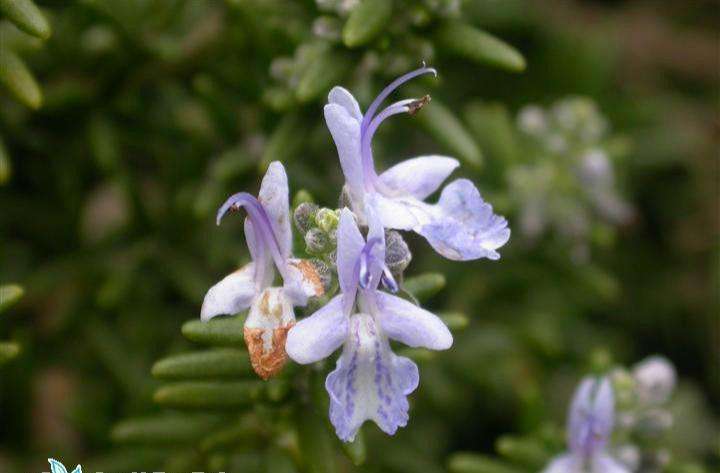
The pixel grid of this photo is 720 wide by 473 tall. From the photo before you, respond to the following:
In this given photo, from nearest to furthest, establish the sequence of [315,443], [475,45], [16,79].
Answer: [315,443], [16,79], [475,45]

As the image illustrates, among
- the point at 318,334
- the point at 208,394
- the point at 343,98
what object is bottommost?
the point at 318,334

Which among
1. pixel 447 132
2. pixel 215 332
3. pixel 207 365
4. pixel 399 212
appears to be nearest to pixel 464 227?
pixel 399 212

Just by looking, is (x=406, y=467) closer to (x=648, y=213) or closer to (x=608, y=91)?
(x=648, y=213)

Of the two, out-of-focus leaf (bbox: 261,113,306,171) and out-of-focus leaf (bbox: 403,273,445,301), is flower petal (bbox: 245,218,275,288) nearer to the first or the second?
out-of-focus leaf (bbox: 403,273,445,301)

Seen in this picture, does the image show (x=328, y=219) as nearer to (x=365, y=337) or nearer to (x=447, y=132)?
(x=365, y=337)

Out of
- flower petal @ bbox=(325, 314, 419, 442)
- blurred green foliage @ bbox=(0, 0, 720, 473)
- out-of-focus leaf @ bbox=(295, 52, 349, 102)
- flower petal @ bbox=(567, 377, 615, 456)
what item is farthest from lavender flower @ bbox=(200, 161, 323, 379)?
flower petal @ bbox=(567, 377, 615, 456)

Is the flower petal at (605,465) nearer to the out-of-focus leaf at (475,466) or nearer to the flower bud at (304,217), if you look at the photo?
the out-of-focus leaf at (475,466)

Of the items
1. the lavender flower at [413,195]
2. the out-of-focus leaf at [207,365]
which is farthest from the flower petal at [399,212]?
the out-of-focus leaf at [207,365]
